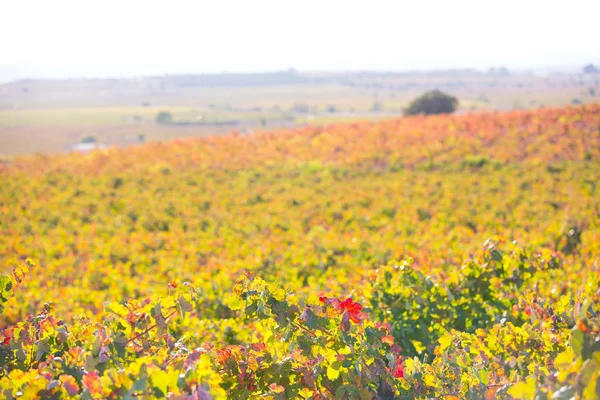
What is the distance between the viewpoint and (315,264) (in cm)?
812

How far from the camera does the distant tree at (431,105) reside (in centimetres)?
3728

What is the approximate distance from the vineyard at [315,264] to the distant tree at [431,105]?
35.7ft

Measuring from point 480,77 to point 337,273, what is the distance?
641 feet

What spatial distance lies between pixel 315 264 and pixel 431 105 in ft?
102

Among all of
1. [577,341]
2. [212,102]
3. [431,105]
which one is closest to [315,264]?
[577,341]

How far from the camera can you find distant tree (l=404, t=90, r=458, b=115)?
122ft

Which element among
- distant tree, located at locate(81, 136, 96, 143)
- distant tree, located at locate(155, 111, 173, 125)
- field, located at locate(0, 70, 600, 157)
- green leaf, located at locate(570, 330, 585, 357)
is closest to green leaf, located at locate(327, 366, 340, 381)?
green leaf, located at locate(570, 330, 585, 357)

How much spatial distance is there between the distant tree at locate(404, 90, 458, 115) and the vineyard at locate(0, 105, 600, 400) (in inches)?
428

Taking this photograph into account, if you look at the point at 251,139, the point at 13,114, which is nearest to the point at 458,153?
the point at 251,139

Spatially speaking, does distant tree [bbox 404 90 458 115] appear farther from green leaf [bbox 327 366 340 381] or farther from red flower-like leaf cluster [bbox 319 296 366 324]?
green leaf [bbox 327 366 340 381]

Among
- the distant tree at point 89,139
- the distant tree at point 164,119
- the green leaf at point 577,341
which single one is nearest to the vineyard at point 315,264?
the green leaf at point 577,341

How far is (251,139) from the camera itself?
1013 inches

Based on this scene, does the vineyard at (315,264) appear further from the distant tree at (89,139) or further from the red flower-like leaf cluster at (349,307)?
the distant tree at (89,139)

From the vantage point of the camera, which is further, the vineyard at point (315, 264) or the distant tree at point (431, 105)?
the distant tree at point (431, 105)
